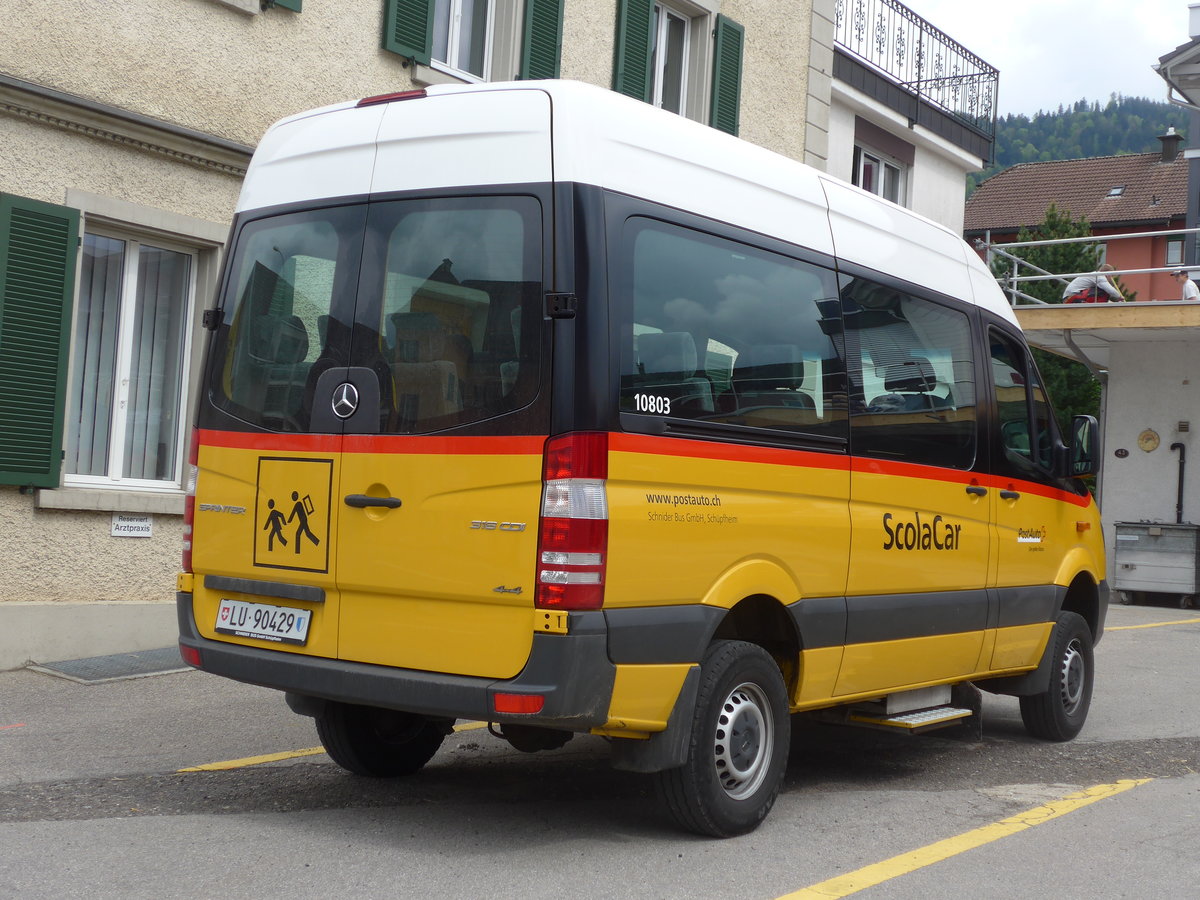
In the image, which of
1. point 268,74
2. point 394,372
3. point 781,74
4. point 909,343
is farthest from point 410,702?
point 781,74

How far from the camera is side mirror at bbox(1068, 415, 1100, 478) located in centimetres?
750

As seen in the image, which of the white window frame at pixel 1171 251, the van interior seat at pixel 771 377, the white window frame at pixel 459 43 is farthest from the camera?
the white window frame at pixel 1171 251

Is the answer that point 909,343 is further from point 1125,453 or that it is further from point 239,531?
point 1125,453

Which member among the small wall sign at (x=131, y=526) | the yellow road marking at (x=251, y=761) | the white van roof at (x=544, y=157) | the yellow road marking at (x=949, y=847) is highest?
the white van roof at (x=544, y=157)

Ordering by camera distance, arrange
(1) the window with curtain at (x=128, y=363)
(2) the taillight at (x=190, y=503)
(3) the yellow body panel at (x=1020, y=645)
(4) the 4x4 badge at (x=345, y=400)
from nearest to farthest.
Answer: (4) the 4x4 badge at (x=345, y=400) → (2) the taillight at (x=190, y=503) → (3) the yellow body panel at (x=1020, y=645) → (1) the window with curtain at (x=128, y=363)

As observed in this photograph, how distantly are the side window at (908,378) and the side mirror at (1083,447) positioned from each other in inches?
42.0

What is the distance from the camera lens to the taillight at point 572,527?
14.6ft

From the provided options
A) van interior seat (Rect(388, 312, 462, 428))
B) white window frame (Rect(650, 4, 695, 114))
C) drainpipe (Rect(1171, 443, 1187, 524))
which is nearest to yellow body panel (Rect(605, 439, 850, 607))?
van interior seat (Rect(388, 312, 462, 428))

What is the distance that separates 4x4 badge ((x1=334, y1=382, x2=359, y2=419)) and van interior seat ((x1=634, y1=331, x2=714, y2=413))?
101 centimetres

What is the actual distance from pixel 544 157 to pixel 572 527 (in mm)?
1243

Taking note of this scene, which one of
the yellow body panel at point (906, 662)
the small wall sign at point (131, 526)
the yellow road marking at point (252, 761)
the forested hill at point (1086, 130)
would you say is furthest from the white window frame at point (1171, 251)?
the forested hill at point (1086, 130)

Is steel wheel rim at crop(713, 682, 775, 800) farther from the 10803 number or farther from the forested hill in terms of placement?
the forested hill

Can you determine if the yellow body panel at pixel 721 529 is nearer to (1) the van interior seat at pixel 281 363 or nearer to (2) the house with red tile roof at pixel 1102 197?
(1) the van interior seat at pixel 281 363

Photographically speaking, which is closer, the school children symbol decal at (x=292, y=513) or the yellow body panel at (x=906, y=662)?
the school children symbol decal at (x=292, y=513)
